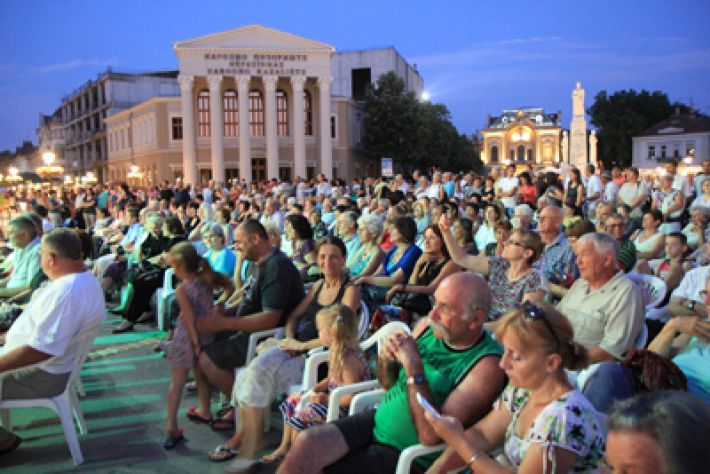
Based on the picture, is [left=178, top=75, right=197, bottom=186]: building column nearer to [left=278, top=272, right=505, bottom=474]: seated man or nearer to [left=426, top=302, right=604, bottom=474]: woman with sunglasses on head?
[left=278, top=272, right=505, bottom=474]: seated man

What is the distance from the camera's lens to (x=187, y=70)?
35.7 m

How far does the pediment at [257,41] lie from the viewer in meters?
35.8

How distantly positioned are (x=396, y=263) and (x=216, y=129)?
107 ft

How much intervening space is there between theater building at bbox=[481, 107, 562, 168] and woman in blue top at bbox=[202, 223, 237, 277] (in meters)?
79.7

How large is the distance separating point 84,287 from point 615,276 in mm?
3357

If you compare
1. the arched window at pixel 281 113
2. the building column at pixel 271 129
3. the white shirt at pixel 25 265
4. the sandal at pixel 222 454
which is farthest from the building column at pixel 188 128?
the sandal at pixel 222 454

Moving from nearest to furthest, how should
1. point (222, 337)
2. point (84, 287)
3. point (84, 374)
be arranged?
point (84, 287), point (222, 337), point (84, 374)

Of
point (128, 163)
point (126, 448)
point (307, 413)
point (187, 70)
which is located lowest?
point (126, 448)

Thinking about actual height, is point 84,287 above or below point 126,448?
above

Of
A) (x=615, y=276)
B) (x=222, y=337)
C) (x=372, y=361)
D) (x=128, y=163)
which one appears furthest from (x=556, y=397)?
(x=128, y=163)

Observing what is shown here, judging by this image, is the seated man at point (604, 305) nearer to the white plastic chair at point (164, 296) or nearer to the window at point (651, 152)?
the white plastic chair at point (164, 296)

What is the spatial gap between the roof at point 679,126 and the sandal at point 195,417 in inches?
2658

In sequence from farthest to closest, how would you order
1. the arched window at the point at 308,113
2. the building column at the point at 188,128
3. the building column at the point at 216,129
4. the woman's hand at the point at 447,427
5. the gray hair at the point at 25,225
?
the arched window at the point at 308,113 → the building column at the point at 216,129 → the building column at the point at 188,128 → the gray hair at the point at 25,225 → the woman's hand at the point at 447,427

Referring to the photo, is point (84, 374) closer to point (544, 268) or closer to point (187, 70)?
point (544, 268)
